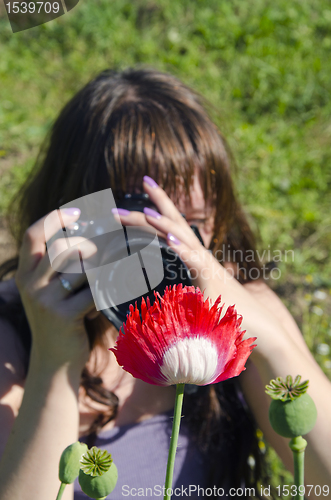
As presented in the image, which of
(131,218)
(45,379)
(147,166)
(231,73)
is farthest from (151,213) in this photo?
(231,73)

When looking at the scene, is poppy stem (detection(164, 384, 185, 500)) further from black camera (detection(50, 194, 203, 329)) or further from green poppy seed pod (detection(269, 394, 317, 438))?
black camera (detection(50, 194, 203, 329))

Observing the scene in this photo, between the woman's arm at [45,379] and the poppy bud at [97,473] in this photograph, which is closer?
the poppy bud at [97,473]

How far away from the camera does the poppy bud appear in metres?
0.22

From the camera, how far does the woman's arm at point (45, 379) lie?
473mm

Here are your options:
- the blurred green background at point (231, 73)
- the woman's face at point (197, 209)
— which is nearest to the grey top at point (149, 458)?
the woman's face at point (197, 209)

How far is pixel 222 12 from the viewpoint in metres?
1.59

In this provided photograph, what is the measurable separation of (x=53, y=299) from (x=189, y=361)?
0.33m

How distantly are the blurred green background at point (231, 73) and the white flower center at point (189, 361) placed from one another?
122 centimetres

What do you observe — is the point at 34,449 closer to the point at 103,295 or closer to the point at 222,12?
the point at 103,295

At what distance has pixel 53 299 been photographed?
509mm

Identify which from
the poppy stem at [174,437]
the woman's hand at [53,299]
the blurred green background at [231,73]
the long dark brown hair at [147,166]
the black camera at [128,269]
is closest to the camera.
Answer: the poppy stem at [174,437]

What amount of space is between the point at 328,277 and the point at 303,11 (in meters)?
1.05

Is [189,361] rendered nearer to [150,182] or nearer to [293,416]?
[293,416]

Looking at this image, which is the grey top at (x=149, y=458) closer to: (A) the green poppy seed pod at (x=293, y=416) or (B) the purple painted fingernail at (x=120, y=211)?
(B) the purple painted fingernail at (x=120, y=211)
